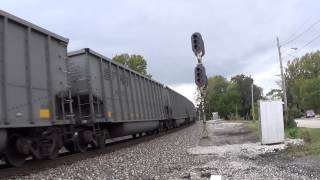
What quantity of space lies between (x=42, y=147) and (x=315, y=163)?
7064 mm

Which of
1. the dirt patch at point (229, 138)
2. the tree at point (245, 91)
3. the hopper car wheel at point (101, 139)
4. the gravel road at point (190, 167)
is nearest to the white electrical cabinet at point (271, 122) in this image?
the dirt patch at point (229, 138)

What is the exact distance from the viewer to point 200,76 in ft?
76.9

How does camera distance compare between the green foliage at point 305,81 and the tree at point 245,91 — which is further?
the tree at point 245,91

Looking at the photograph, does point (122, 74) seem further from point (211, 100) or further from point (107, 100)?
point (211, 100)

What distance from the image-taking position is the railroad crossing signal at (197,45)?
23859 millimetres

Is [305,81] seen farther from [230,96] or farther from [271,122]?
[271,122]

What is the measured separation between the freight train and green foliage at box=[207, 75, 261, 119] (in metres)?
106

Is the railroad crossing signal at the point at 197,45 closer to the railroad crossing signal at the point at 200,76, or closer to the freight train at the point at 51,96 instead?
the railroad crossing signal at the point at 200,76

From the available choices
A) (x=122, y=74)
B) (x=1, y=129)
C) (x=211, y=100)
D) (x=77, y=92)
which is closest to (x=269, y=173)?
(x=1, y=129)

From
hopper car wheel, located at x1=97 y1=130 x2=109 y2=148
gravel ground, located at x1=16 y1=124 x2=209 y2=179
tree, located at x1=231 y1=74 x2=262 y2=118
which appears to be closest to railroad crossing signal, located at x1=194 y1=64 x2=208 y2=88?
hopper car wheel, located at x1=97 y1=130 x2=109 y2=148

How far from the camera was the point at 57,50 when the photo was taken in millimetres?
14148

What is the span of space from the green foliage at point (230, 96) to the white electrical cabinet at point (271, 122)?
104 meters

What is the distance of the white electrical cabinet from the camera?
59.2 feet

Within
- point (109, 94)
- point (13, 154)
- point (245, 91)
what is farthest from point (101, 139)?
→ point (245, 91)
